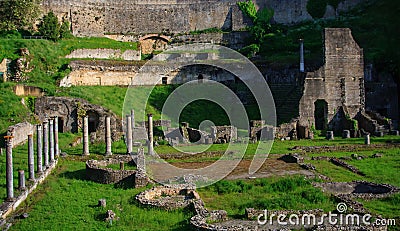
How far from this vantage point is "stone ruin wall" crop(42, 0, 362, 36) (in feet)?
175

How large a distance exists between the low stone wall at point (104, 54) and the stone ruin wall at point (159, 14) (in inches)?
266

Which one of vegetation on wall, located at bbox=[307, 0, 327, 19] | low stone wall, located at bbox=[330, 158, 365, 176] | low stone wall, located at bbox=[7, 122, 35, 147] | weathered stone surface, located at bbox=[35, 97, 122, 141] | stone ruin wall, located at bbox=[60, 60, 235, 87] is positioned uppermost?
vegetation on wall, located at bbox=[307, 0, 327, 19]

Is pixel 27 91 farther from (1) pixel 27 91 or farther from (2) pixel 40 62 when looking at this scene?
(2) pixel 40 62

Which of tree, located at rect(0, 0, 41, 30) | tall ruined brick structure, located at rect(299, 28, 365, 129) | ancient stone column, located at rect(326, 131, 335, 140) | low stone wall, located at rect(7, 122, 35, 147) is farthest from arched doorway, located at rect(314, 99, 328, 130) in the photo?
tree, located at rect(0, 0, 41, 30)

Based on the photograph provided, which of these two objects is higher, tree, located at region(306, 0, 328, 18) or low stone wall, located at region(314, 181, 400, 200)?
tree, located at region(306, 0, 328, 18)

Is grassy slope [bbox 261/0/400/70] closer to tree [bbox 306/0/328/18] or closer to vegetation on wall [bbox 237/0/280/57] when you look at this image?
vegetation on wall [bbox 237/0/280/57]

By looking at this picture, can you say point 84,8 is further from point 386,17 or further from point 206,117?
point 386,17

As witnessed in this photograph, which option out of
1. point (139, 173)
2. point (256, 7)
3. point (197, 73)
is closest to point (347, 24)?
point (256, 7)

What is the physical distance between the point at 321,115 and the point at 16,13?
26.9m

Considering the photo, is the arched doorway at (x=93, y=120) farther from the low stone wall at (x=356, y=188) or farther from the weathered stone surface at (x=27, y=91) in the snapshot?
the low stone wall at (x=356, y=188)

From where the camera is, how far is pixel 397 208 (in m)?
15.4

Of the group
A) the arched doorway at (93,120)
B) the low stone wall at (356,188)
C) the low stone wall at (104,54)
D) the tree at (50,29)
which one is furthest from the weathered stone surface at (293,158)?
the tree at (50,29)

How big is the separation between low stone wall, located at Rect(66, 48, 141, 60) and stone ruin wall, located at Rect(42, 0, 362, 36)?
6767 mm

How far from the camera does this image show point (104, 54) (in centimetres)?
4641
